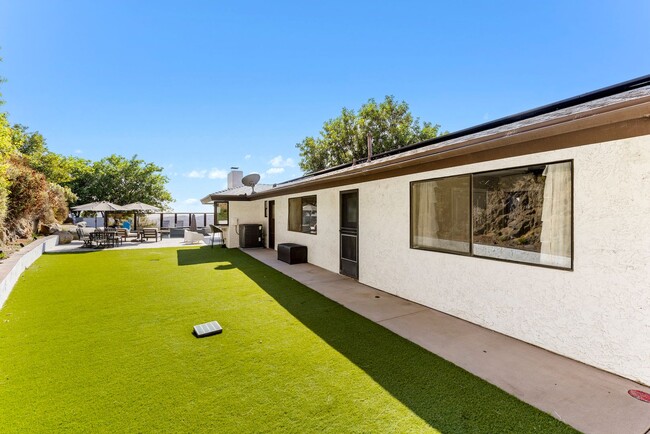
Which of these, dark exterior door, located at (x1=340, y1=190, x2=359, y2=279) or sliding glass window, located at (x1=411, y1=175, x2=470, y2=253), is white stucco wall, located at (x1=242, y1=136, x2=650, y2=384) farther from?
dark exterior door, located at (x1=340, y1=190, x2=359, y2=279)

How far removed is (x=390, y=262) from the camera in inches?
246

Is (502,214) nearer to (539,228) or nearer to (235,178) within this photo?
(539,228)

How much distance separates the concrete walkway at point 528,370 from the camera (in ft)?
8.19

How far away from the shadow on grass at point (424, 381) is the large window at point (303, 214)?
15.4 feet

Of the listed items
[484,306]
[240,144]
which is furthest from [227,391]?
[240,144]

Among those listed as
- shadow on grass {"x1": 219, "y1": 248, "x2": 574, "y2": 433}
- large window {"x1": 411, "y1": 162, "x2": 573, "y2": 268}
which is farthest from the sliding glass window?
shadow on grass {"x1": 219, "y1": 248, "x2": 574, "y2": 433}

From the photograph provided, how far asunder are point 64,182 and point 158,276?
21265mm

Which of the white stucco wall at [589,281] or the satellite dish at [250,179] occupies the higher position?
the satellite dish at [250,179]

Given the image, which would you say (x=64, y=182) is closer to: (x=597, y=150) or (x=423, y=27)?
(x=423, y=27)

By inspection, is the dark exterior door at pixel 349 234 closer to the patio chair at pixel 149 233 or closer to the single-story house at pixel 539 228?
the single-story house at pixel 539 228

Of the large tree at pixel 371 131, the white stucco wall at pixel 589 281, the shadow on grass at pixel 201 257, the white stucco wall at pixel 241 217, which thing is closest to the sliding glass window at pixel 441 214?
the white stucco wall at pixel 589 281

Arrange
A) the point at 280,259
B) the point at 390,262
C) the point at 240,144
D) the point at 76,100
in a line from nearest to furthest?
the point at 390,262 → the point at 280,259 → the point at 76,100 → the point at 240,144

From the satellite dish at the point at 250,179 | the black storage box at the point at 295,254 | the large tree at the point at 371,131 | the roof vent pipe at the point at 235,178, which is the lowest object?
the black storage box at the point at 295,254

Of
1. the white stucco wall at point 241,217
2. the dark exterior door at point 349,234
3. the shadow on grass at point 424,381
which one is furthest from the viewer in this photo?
the white stucco wall at point 241,217
